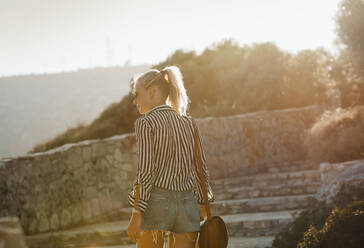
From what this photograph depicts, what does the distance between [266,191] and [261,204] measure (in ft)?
2.52

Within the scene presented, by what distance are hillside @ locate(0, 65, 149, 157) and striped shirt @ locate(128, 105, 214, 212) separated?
61242 mm

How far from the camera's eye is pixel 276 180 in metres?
10.8

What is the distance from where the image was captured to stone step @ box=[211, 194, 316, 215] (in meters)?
9.10

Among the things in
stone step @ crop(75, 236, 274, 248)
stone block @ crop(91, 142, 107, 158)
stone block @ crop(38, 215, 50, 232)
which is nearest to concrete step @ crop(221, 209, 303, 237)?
stone step @ crop(75, 236, 274, 248)

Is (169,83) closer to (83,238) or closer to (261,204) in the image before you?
(83,238)

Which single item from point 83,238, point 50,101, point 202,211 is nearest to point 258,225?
point 83,238

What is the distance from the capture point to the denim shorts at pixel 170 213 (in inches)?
121

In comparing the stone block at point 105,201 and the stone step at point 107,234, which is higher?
the stone block at point 105,201

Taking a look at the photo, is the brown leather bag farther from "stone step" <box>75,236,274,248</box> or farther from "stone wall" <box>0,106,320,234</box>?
"stone wall" <box>0,106,320,234</box>

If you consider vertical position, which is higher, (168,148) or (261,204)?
(168,148)

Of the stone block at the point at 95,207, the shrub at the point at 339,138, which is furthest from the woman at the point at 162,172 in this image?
the shrub at the point at 339,138

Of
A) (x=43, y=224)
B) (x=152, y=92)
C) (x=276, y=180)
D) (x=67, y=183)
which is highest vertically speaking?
(x=152, y=92)

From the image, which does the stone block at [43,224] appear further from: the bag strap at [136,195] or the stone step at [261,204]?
the bag strap at [136,195]

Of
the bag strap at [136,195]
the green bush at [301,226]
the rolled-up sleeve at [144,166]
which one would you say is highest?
the rolled-up sleeve at [144,166]
